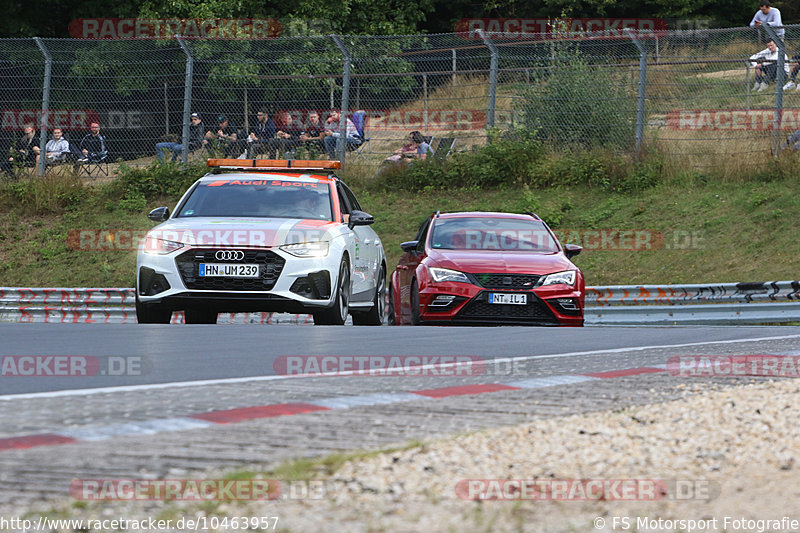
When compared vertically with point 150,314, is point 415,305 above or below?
below

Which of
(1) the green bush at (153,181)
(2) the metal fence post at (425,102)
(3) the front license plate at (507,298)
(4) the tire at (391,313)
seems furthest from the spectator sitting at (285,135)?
(3) the front license plate at (507,298)

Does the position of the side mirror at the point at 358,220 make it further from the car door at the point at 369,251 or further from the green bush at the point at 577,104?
the green bush at the point at 577,104

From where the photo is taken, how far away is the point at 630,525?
146 inches

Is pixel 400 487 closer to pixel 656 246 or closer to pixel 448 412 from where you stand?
pixel 448 412

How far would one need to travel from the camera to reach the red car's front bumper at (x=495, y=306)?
1263 cm

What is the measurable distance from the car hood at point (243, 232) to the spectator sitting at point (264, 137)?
35.6 feet

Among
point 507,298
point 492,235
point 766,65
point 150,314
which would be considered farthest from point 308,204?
Result: point 766,65

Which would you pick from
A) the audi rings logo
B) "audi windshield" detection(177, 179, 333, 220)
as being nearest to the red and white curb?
the audi rings logo

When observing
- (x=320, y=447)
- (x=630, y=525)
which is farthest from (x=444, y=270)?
(x=630, y=525)

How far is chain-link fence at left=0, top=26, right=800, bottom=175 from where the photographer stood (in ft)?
68.5

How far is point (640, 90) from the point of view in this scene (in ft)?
68.7

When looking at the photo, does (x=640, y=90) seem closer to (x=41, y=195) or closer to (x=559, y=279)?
(x=559, y=279)

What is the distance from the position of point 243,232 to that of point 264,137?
37.4 feet

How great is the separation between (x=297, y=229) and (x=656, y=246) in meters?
8.86
